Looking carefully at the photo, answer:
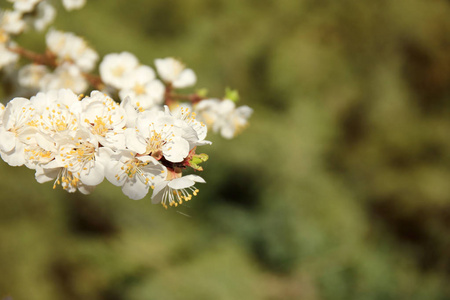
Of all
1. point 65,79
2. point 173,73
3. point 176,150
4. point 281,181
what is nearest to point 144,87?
point 173,73

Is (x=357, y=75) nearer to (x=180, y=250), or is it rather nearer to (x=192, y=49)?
(x=192, y=49)

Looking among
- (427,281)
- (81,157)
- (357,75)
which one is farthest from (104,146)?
(427,281)

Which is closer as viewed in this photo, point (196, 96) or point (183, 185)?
point (183, 185)

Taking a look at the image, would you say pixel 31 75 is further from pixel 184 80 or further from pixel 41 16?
pixel 184 80

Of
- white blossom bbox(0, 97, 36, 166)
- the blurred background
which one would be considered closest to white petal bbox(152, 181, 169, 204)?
white blossom bbox(0, 97, 36, 166)

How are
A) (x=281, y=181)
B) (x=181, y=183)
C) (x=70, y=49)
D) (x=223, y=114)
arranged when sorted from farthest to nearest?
(x=281, y=181) < (x=70, y=49) < (x=223, y=114) < (x=181, y=183)

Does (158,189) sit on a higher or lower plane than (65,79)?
lower

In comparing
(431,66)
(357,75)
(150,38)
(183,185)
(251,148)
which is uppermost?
(431,66)
